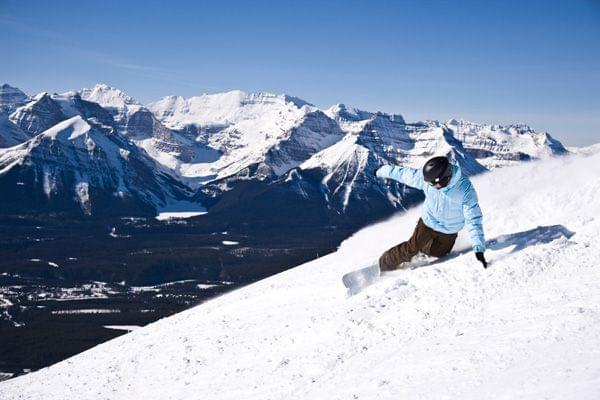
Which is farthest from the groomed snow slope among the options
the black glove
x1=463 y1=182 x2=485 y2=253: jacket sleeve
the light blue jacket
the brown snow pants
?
the light blue jacket

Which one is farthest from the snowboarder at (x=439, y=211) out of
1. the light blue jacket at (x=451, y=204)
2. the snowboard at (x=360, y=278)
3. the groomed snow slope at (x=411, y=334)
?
the groomed snow slope at (x=411, y=334)

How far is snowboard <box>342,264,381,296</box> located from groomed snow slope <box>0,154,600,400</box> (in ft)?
1.52

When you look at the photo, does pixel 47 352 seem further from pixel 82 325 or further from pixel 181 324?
pixel 181 324

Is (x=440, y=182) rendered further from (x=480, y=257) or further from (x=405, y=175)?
(x=480, y=257)

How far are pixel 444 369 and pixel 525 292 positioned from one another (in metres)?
4.29

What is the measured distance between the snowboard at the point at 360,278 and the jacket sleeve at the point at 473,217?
3594mm

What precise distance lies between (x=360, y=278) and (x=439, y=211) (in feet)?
11.6

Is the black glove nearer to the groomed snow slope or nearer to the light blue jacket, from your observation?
the light blue jacket

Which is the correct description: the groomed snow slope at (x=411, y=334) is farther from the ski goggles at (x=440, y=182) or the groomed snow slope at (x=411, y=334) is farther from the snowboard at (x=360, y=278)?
the ski goggles at (x=440, y=182)

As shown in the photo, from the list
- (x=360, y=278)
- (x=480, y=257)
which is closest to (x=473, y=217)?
(x=480, y=257)

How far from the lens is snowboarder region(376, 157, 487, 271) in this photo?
1418 cm

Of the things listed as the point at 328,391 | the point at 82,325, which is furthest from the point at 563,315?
the point at 82,325

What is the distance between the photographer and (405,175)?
15.6m

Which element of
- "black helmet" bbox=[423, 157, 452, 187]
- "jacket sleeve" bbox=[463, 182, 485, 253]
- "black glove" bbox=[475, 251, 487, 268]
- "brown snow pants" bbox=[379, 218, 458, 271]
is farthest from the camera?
"brown snow pants" bbox=[379, 218, 458, 271]
